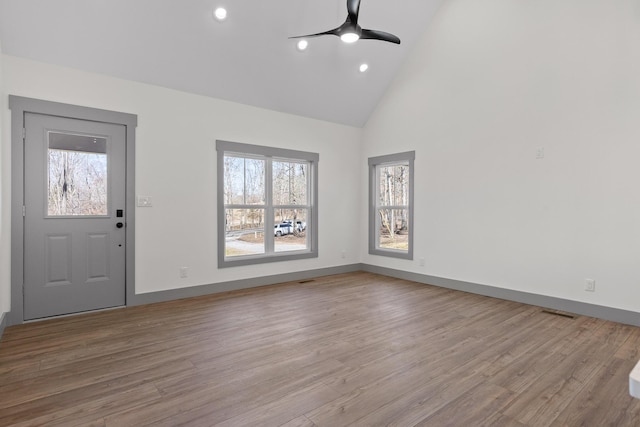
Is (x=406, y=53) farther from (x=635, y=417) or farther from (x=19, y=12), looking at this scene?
(x=635, y=417)

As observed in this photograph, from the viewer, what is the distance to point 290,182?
5895mm

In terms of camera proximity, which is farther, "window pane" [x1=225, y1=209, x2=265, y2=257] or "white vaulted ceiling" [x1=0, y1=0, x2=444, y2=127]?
"window pane" [x1=225, y1=209, x2=265, y2=257]

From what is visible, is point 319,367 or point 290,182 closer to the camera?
point 319,367

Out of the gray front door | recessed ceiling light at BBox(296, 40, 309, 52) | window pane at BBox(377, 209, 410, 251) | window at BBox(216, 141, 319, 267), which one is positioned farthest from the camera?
window pane at BBox(377, 209, 410, 251)

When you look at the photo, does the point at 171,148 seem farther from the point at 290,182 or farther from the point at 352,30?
the point at 352,30

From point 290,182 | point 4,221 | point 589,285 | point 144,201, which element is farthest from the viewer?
point 290,182

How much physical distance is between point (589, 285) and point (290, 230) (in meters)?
4.10

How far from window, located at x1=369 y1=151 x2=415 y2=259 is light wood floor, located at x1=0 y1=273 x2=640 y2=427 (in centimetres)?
194

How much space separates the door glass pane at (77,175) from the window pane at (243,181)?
5.16 feet

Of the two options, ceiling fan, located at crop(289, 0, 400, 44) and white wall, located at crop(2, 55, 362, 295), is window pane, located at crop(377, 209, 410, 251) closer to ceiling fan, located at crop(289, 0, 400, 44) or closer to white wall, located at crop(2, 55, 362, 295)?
white wall, located at crop(2, 55, 362, 295)

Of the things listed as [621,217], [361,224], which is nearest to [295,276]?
[361,224]

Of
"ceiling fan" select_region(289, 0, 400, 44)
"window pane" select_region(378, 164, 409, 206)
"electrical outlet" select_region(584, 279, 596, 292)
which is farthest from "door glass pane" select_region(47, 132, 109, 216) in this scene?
"electrical outlet" select_region(584, 279, 596, 292)

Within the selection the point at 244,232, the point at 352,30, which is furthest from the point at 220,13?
the point at 244,232

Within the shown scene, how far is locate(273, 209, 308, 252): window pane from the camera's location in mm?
5754
